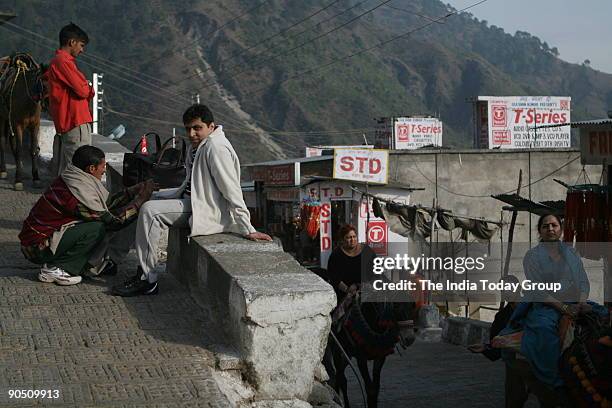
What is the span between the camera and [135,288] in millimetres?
6668

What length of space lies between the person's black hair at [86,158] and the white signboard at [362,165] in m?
15.9

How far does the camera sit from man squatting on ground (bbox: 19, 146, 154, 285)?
22.6ft

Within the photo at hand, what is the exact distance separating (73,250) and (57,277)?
228mm

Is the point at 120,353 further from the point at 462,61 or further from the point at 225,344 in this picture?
the point at 462,61

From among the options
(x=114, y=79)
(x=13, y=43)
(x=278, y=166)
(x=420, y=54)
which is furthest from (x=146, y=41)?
(x=278, y=166)

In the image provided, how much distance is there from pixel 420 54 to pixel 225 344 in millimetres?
126878

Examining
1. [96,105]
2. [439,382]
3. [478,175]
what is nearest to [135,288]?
[439,382]

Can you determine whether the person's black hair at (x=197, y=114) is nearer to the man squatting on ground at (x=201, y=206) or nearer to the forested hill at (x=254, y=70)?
the man squatting on ground at (x=201, y=206)

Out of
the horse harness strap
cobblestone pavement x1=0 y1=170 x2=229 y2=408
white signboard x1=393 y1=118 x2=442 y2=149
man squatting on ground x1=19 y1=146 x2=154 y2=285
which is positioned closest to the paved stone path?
cobblestone pavement x1=0 y1=170 x2=229 y2=408

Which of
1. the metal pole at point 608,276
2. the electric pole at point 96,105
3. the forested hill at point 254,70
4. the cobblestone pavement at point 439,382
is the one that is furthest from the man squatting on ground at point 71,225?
the forested hill at point 254,70

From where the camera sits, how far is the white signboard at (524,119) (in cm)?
3519

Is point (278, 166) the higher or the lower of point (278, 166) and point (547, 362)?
the higher

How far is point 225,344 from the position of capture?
223 inches

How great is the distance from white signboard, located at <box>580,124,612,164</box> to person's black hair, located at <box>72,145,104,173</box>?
321 inches
